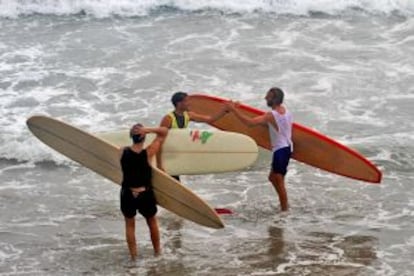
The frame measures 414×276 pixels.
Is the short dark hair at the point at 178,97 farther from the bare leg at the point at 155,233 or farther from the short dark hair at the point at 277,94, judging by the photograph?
the bare leg at the point at 155,233

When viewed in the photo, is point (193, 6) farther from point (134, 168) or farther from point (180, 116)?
point (134, 168)

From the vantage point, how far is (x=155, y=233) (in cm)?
805

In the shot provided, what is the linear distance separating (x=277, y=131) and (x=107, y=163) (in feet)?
6.06

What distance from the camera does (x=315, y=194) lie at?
32.4 ft

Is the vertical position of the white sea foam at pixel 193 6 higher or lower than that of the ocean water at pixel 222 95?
higher

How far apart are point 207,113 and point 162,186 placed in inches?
88.3

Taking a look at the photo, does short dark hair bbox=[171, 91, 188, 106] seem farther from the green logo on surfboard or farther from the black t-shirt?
the black t-shirt

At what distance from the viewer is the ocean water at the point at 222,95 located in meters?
8.25

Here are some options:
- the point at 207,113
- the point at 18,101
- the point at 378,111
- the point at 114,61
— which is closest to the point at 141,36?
the point at 114,61

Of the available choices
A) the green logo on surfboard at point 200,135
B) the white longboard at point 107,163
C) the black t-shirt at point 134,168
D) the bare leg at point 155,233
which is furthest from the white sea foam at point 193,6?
the black t-shirt at point 134,168

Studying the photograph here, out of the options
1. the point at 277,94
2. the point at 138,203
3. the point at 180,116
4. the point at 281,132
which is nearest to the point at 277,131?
the point at 281,132

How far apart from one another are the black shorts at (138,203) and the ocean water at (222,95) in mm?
492

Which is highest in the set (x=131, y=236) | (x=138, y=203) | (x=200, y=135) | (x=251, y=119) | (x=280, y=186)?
(x=251, y=119)

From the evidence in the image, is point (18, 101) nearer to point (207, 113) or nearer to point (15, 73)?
point (15, 73)
